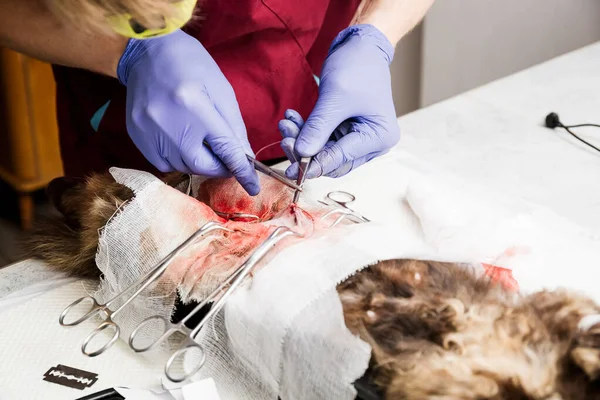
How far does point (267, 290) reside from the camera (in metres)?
0.71

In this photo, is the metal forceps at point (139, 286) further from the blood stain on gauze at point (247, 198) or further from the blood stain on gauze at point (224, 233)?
the blood stain on gauze at point (247, 198)

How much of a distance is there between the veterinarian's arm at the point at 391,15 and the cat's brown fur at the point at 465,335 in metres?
0.62

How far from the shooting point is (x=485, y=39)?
2221mm

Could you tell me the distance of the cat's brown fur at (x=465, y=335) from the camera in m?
0.57

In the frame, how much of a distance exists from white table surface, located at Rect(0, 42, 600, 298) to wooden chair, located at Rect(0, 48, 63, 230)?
142 cm

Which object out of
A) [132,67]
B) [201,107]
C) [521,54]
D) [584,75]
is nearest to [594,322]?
[201,107]

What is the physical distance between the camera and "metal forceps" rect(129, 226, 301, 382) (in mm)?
688

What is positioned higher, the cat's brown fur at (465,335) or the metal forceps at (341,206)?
the cat's brown fur at (465,335)

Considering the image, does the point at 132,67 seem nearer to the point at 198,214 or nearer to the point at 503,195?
the point at 198,214

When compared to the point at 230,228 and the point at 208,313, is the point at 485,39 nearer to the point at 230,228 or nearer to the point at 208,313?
the point at 230,228

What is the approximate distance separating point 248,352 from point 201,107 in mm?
368

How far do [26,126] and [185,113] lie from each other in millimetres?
1585

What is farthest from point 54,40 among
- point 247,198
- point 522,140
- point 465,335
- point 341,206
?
point 522,140

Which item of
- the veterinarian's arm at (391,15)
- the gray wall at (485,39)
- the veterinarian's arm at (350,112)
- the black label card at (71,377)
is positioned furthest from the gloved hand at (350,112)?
the gray wall at (485,39)
